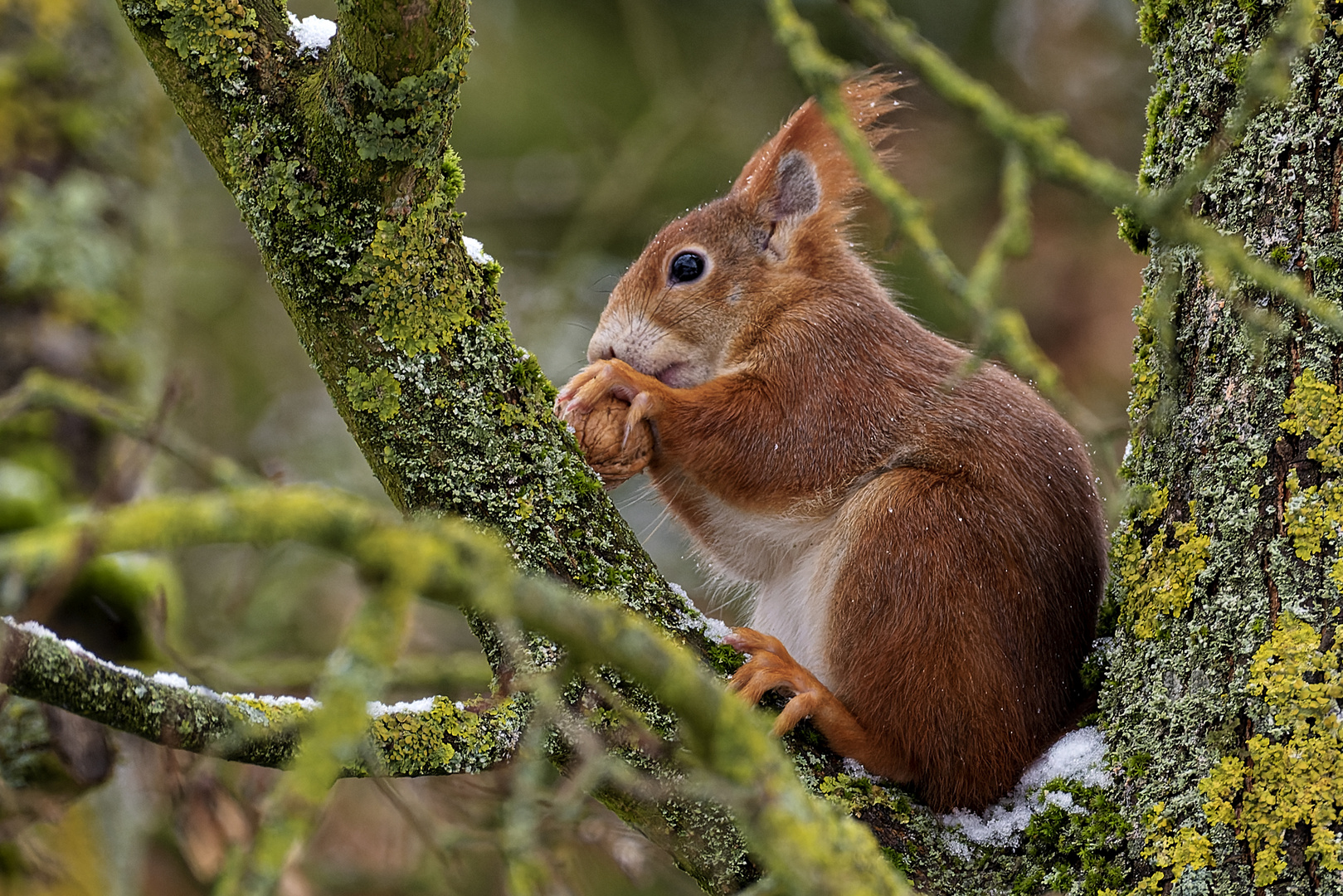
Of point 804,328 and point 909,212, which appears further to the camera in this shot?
point 804,328

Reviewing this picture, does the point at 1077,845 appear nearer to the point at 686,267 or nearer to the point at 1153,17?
the point at 1153,17

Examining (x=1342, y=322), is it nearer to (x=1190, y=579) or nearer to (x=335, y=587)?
(x=1190, y=579)

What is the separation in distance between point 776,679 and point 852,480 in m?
0.65

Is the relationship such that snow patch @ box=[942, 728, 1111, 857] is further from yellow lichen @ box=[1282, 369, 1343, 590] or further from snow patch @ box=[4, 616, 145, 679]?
snow patch @ box=[4, 616, 145, 679]

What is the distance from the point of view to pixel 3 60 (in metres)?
3.59

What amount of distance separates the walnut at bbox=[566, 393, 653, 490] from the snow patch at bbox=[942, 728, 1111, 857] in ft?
2.99

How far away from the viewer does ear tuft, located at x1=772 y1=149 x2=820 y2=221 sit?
3.15m

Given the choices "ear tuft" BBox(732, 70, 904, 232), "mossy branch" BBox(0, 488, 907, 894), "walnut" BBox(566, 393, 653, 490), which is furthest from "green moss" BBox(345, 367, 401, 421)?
"ear tuft" BBox(732, 70, 904, 232)

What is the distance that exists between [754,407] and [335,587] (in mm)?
2913

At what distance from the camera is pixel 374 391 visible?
1.82 meters

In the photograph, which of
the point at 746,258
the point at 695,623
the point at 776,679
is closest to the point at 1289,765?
the point at 776,679

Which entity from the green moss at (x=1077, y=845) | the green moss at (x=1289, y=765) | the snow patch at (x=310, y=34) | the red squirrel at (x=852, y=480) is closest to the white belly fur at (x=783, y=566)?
the red squirrel at (x=852, y=480)

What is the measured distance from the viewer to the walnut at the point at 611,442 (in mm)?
2354

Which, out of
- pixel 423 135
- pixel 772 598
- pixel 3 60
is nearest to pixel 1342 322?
pixel 423 135
